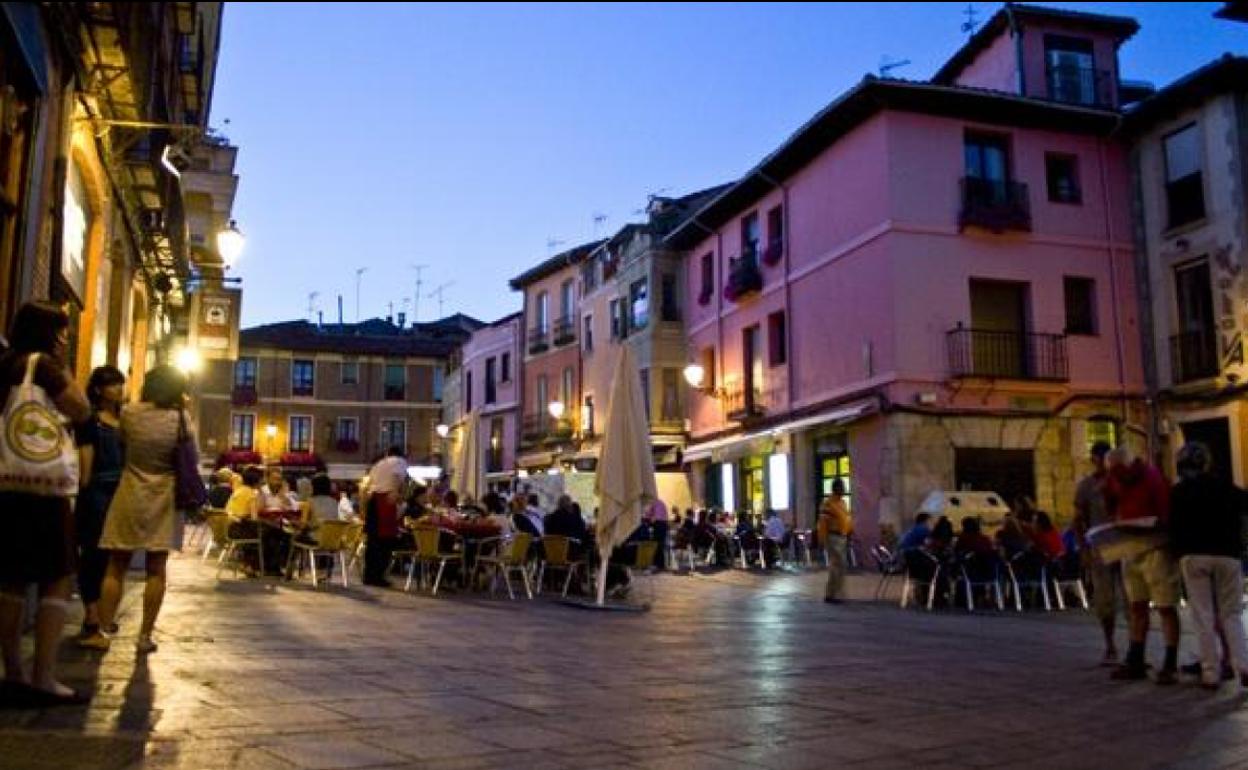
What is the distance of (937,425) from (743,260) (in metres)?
8.85

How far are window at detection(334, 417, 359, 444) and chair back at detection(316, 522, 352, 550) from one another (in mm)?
50799

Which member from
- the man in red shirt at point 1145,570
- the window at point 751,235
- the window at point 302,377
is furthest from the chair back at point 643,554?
the window at point 302,377

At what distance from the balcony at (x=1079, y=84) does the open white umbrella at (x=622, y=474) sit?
59.2 ft

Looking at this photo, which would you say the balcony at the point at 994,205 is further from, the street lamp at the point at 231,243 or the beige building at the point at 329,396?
the beige building at the point at 329,396

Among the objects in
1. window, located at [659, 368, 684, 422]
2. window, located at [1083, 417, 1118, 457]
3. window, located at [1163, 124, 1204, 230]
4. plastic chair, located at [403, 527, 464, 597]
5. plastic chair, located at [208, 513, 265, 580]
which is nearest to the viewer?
plastic chair, located at [403, 527, 464, 597]

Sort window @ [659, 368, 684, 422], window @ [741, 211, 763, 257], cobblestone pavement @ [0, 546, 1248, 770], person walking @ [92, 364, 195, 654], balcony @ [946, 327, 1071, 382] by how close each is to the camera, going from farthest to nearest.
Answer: window @ [659, 368, 684, 422]
window @ [741, 211, 763, 257]
balcony @ [946, 327, 1071, 382]
person walking @ [92, 364, 195, 654]
cobblestone pavement @ [0, 546, 1248, 770]

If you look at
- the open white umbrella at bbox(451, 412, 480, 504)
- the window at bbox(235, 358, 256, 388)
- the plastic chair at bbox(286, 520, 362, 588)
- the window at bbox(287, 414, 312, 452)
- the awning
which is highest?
the window at bbox(235, 358, 256, 388)

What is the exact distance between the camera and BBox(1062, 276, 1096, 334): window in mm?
24602

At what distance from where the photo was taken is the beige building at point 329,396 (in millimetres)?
60938

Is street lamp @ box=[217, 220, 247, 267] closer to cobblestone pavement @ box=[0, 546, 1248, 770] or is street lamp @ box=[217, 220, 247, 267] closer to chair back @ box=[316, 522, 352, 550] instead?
chair back @ box=[316, 522, 352, 550]

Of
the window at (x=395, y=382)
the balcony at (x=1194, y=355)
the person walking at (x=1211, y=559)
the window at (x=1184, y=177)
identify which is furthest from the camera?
the window at (x=395, y=382)

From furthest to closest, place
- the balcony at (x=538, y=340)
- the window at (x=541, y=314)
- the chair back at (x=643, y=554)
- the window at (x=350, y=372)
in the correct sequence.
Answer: the window at (x=350, y=372) → the window at (x=541, y=314) → the balcony at (x=538, y=340) → the chair back at (x=643, y=554)

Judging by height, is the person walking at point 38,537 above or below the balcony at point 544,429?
below

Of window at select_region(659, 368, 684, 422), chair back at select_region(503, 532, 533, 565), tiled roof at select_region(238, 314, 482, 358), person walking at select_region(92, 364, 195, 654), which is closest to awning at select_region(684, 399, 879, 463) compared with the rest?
window at select_region(659, 368, 684, 422)
